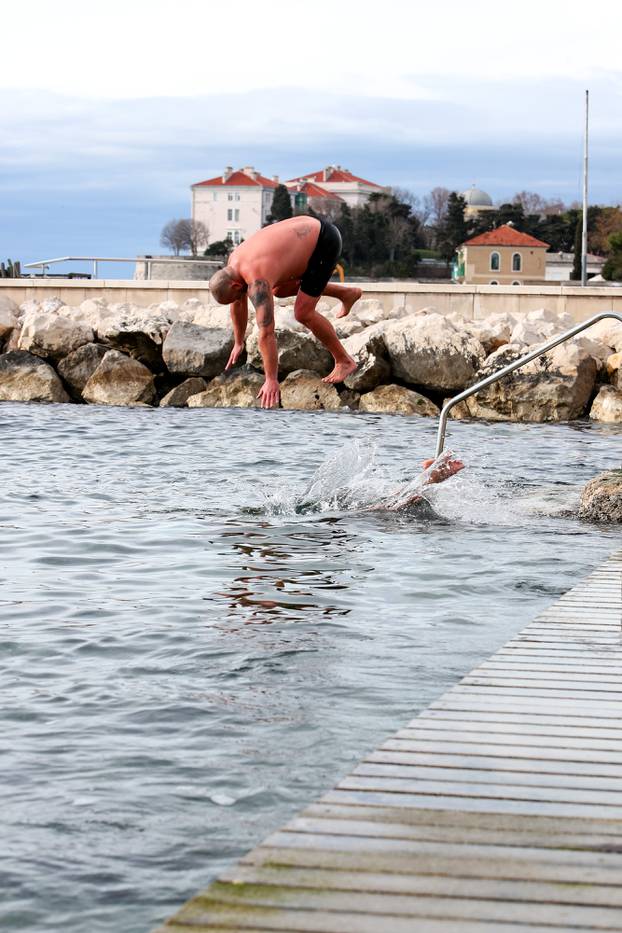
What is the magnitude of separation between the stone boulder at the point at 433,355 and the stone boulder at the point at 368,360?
150 millimetres

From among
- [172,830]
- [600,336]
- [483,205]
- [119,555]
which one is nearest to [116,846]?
[172,830]

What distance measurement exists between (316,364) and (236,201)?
119633 mm

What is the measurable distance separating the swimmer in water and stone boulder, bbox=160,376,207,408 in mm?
13661

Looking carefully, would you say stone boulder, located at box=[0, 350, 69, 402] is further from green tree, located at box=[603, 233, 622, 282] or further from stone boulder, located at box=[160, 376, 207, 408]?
green tree, located at box=[603, 233, 622, 282]

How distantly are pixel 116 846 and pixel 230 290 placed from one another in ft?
22.6

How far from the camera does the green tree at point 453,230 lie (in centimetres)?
11100

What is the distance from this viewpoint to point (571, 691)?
507 cm

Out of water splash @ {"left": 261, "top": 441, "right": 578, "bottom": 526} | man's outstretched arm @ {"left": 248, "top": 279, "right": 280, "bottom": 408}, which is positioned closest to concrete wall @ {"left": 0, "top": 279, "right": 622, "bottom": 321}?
water splash @ {"left": 261, "top": 441, "right": 578, "bottom": 526}

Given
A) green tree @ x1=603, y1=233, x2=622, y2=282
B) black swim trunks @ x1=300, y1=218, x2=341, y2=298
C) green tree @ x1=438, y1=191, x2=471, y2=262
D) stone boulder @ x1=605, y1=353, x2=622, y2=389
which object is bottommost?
stone boulder @ x1=605, y1=353, x2=622, y2=389

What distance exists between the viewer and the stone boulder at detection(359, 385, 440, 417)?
78.5 feet

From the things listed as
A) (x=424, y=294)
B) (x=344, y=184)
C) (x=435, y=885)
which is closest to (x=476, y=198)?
(x=344, y=184)

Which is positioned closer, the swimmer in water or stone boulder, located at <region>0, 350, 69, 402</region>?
the swimmer in water

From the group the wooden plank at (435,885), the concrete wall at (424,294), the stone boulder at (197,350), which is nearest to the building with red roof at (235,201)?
the concrete wall at (424,294)

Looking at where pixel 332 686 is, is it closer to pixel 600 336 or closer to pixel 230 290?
pixel 230 290
